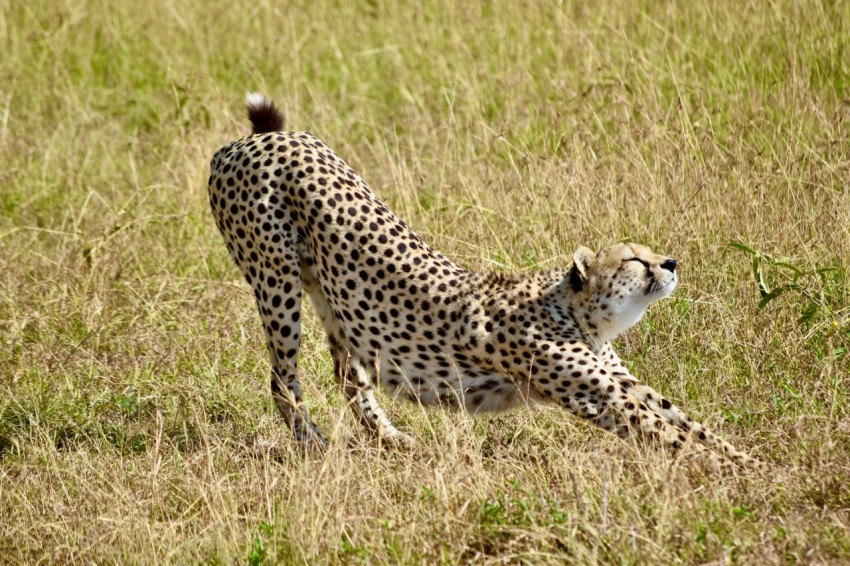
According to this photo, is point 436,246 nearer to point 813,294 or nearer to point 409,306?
point 409,306

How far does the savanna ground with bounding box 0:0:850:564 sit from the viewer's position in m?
3.57

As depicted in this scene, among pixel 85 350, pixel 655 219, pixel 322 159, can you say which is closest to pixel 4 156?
pixel 85 350

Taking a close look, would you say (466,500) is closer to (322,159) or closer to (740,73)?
(322,159)

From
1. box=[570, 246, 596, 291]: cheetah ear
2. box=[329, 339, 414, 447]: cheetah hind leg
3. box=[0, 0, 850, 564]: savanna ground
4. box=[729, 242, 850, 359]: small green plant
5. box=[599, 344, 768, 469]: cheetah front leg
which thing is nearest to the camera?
box=[0, 0, 850, 564]: savanna ground

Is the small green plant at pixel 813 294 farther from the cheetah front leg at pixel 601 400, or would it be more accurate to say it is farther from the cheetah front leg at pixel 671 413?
the cheetah front leg at pixel 601 400

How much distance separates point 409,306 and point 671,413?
0.93 metres

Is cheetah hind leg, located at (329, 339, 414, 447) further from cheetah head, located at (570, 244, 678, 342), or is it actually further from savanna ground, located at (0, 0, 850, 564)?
cheetah head, located at (570, 244, 678, 342)

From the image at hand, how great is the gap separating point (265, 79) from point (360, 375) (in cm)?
325

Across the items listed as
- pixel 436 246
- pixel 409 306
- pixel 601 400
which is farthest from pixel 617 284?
pixel 436 246

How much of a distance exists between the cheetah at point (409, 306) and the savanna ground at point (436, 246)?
0.14 metres

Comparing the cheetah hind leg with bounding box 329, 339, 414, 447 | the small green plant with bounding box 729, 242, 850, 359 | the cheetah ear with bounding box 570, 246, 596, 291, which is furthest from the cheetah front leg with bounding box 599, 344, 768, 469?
the cheetah hind leg with bounding box 329, 339, 414, 447

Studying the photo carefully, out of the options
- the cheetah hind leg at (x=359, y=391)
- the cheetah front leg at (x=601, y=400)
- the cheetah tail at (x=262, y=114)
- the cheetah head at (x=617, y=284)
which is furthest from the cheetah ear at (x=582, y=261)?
the cheetah tail at (x=262, y=114)

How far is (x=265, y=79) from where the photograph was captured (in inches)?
296

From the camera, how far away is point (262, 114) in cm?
491
